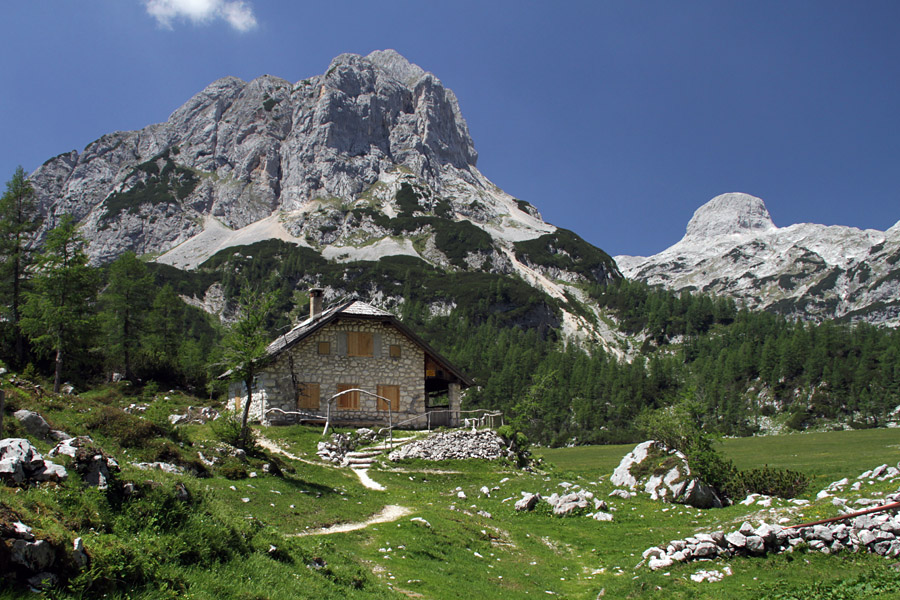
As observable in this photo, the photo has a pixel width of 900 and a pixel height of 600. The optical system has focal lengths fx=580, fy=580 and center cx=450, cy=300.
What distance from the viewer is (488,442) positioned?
32406 millimetres

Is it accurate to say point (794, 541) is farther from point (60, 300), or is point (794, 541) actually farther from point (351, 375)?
point (60, 300)

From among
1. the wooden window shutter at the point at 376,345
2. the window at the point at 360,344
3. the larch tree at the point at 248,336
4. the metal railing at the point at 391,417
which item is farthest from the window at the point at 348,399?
the larch tree at the point at 248,336

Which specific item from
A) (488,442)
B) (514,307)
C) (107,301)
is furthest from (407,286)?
(488,442)

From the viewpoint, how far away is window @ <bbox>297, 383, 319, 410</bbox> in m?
36.7

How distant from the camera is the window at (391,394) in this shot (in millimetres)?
38250

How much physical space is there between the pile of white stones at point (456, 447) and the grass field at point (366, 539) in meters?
3.78

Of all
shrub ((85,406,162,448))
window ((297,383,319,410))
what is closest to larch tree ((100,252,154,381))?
window ((297,383,319,410))

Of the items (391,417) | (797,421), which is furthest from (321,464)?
(797,421)

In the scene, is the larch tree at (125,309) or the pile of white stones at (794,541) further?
the larch tree at (125,309)

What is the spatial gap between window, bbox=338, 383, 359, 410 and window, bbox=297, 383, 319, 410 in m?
1.48

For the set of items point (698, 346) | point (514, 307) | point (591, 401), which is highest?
point (514, 307)

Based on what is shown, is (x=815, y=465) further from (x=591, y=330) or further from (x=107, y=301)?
(x=591, y=330)

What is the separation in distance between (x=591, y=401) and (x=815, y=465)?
8634 centimetres

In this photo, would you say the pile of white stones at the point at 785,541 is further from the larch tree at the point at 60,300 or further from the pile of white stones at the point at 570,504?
the larch tree at the point at 60,300
